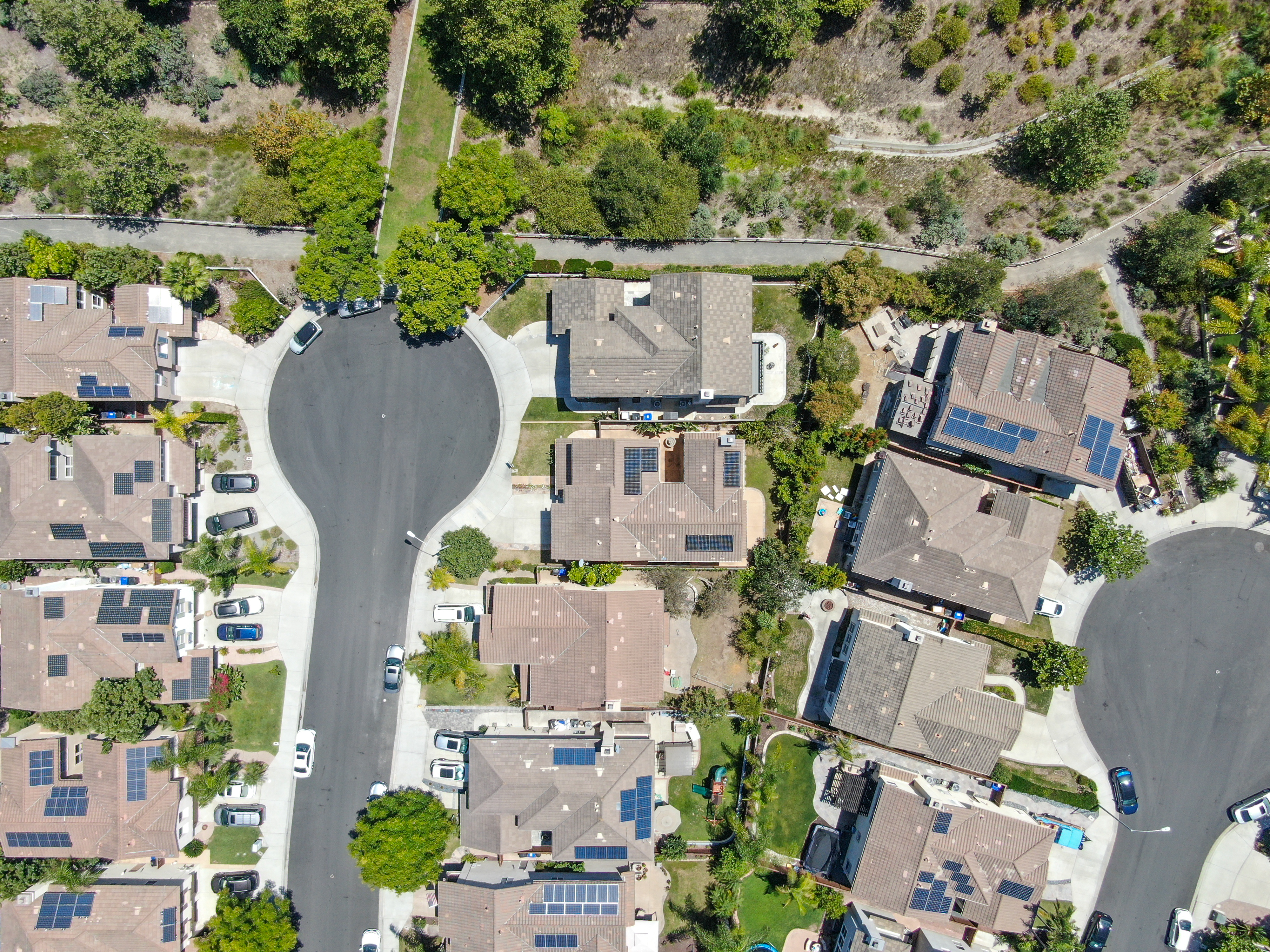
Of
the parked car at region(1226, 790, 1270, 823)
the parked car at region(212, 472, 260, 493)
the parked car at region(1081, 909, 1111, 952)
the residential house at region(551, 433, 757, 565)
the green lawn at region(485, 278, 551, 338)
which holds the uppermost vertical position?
the green lawn at region(485, 278, 551, 338)

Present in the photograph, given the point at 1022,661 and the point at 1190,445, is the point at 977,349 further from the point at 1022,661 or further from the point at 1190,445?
the point at 1022,661

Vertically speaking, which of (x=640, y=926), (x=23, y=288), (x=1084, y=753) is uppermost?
(x=23, y=288)

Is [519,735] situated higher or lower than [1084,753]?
lower

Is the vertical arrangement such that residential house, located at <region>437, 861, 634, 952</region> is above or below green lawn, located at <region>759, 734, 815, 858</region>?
below

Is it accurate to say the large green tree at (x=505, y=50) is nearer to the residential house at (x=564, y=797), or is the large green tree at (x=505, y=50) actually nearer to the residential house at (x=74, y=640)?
the residential house at (x=74, y=640)

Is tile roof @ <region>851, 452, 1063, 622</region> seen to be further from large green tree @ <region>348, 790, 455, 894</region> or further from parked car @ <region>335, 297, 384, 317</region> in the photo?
parked car @ <region>335, 297, 384, 317</region>

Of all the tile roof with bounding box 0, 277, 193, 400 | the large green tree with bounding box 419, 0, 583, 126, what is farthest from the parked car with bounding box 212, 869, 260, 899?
the large green tree with bounding box 419, 0, 583, 126

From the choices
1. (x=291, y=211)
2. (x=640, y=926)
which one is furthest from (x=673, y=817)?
(x=291, y=211)

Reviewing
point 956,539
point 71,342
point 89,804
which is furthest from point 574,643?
point 71,342
